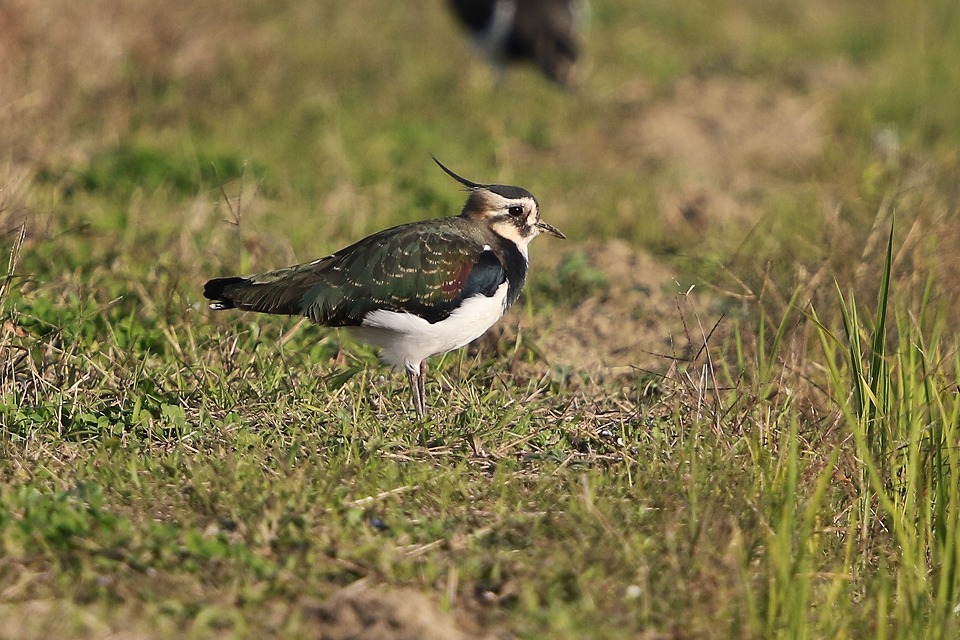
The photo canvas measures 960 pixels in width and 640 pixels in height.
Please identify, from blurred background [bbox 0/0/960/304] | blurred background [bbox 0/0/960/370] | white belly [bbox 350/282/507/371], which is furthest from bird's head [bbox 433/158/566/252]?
blurred background [bbox 0/0/960/304]

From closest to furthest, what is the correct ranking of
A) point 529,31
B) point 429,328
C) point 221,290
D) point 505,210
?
point 429,328, point 221,290, point 505,210, point 529,31

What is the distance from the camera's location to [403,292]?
15.5 ft

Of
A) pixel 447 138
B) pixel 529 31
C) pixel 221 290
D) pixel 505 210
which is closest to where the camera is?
pixel 221 290

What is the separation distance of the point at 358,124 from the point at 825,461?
537 centimetres

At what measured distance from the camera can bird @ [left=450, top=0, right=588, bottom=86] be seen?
10617 mm

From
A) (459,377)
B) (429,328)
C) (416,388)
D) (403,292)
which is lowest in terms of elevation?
(459,377)

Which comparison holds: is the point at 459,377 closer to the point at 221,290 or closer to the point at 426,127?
the point at 221,290

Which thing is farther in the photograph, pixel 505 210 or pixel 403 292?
pixel 505 210

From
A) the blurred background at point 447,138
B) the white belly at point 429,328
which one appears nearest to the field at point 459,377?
the blurred background at point 447,138

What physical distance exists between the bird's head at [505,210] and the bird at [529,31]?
18.7 feet

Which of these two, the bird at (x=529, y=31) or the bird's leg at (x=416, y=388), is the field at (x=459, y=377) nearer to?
the bird's leg at (x=416, y=388)

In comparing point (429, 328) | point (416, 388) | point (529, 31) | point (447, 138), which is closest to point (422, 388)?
point (416, 388)

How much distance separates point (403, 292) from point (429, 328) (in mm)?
160

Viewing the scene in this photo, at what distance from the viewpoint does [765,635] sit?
3688 mm
